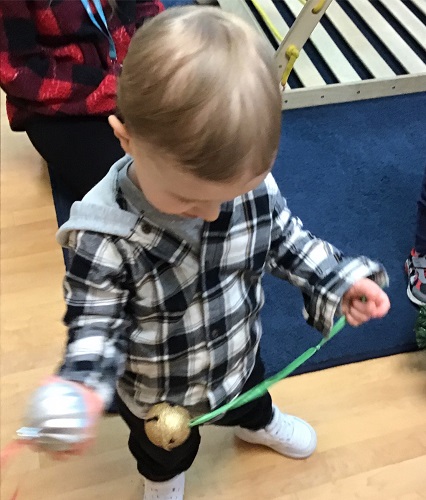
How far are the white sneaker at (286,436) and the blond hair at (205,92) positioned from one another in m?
0.59

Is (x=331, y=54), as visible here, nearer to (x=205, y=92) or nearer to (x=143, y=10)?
(x=143, y=10)

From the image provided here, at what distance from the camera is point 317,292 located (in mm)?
676

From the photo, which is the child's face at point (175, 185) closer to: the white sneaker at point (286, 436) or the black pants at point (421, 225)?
the white sneaker at point (286, 436)

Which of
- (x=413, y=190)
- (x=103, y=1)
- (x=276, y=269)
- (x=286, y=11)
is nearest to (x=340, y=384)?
(x=276, y=269)

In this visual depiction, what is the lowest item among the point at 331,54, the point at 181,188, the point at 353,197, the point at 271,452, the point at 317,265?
the point at 271,452

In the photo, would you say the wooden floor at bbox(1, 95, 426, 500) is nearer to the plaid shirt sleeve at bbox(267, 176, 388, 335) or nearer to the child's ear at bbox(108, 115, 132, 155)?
the plaid shirt sleeve at bbox(267, 176, 388, 335)

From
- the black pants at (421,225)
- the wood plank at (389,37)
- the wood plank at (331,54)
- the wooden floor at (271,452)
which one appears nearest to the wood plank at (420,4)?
the wood plank at (389,37)

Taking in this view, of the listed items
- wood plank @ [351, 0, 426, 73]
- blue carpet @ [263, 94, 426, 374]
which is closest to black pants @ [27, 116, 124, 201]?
blue carpet @ [263, 94, 426, 374]

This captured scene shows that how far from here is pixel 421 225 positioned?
1166 mm

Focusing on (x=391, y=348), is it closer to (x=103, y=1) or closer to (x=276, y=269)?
(x=276, y=269)

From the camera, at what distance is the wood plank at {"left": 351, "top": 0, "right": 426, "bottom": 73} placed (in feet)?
5.60

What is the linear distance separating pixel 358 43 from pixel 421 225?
0.84m

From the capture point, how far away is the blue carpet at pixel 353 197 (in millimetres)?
1120

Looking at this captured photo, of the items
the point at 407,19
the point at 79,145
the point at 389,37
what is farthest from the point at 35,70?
the point at 407,19
